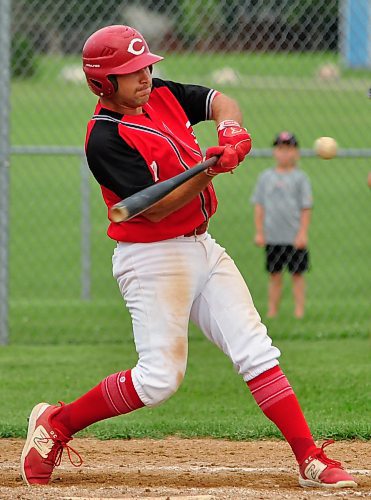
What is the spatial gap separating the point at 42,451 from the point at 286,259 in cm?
543

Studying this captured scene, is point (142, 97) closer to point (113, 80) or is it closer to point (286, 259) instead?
point (113, 80)

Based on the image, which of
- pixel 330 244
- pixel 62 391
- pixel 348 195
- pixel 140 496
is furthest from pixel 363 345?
pixel 348 195

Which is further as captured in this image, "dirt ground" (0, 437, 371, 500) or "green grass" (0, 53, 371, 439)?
"green grass" (0, 53, 371, 439)

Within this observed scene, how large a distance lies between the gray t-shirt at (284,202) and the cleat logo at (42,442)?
527 cm

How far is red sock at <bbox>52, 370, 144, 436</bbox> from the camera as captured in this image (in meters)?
4.62

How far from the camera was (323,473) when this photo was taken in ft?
14.6

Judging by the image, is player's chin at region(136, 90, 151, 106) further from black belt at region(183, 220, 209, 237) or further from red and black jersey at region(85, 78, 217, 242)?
black belt at region(183, 220, 209, 237)

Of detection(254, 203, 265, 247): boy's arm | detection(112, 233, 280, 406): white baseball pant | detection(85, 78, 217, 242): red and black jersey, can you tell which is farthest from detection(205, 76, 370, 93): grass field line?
detection(112, 233, 280, 406): white baseball pant

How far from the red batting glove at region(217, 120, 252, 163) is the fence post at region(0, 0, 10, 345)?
406cm

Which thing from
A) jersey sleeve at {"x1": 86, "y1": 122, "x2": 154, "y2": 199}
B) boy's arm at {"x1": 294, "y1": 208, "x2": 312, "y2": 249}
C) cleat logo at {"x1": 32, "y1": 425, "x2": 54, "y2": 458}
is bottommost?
boy's arm at {"x1": 294, "y1": 208, "x2": 312, "y2": 249}

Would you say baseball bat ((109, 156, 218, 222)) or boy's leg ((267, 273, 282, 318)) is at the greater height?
baseball bat ((109, 156, 218, 222))

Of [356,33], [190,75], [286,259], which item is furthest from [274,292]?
[190,75]

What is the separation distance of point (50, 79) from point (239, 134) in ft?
19.2

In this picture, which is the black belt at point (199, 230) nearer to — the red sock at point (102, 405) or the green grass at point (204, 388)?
the red sock at point (102, 405)
